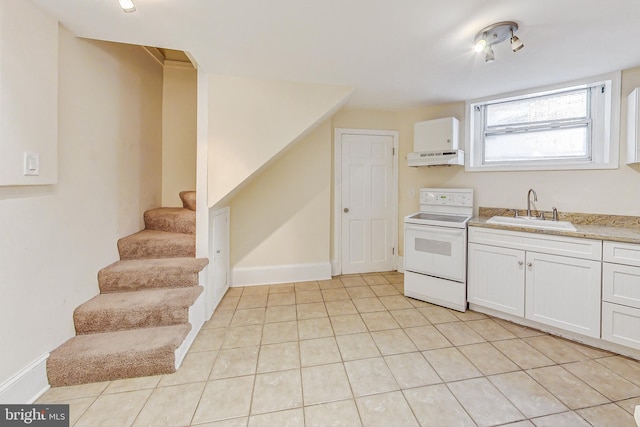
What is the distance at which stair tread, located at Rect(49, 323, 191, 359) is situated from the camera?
1610 millimetres

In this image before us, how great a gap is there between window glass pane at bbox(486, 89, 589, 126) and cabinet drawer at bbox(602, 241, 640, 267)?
1444 millimetres

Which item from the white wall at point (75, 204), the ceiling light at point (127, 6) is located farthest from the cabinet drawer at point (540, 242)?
the white wall at point (75, 204)

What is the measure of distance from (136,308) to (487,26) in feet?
10.2

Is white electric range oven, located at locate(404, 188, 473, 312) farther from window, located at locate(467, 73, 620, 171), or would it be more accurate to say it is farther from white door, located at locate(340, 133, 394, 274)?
white door, located at locate(340, 133, 394, 274)

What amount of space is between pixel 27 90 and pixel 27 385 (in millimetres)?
1659

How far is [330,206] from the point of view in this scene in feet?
11.4

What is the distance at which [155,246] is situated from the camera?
91.6 inches

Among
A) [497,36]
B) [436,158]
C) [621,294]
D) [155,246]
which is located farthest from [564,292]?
[155,246]

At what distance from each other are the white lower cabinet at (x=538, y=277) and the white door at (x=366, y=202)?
4.28ft

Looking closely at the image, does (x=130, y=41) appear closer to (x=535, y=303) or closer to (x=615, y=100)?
(x=535, y=303)

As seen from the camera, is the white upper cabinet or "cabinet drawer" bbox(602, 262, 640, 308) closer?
"cabinet drawer" bbox(602, 262, 640, 308)

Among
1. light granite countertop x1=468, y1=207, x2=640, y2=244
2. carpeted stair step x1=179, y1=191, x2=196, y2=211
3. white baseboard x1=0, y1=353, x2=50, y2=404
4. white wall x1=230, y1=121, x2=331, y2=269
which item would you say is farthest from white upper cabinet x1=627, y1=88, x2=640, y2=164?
white baseboard x1=0, y1=353, x2=50, y2=404

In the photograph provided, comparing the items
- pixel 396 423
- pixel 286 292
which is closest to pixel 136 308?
pixel 286 292

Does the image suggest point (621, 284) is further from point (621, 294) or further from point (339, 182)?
point (339, 182)
